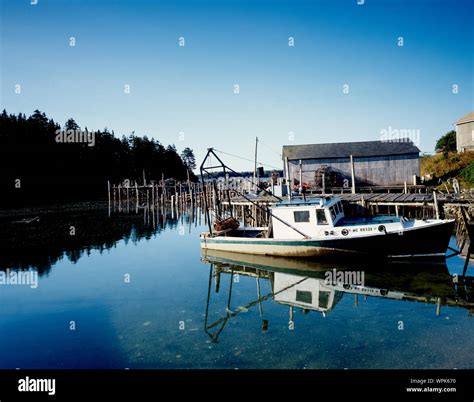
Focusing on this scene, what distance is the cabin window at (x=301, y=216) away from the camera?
56.5ft

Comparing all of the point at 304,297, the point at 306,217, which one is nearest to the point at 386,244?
the point at 306,217

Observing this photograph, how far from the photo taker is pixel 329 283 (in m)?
14.2

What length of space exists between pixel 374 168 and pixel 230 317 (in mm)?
30988

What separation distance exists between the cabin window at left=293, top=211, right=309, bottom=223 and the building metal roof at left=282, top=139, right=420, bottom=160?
73.7ft

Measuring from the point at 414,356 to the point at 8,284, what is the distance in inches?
646

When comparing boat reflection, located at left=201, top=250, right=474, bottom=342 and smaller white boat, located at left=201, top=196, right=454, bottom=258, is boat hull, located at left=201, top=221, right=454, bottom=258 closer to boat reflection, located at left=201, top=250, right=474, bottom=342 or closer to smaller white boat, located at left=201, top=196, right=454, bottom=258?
smaller white boat, located at left=201, top=196, right=454, bottom=258

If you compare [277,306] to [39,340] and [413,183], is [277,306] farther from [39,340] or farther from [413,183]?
[413,183]

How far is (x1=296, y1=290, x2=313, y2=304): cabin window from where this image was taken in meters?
12.5

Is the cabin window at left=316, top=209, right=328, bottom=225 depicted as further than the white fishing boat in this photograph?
Yes

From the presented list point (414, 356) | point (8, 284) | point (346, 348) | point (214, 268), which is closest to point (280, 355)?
point (346, 348)

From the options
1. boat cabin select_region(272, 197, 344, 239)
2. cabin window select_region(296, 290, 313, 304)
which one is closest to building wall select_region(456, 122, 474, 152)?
boat cabin select_region(272, 197, 344, 239)
